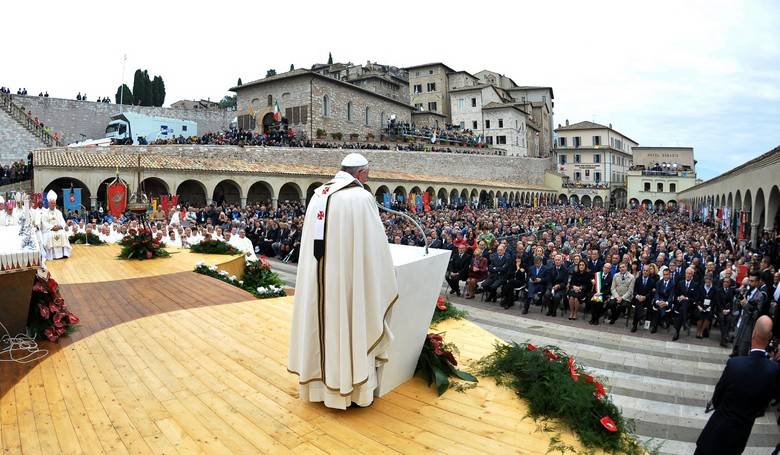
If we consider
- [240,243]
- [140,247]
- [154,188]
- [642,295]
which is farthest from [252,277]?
[154,188]

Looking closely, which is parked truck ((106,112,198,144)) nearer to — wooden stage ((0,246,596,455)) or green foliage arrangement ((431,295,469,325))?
wooden stage ((0,246,596,455))

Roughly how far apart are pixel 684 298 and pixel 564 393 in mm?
6803

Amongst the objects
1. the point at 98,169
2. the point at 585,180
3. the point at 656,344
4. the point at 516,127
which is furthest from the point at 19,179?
the point at 585,180

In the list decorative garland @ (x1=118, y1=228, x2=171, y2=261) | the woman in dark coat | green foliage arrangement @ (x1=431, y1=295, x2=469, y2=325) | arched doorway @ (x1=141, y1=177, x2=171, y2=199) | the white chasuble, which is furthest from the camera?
arched doorway @ (x1=141, y1=177, x2=171, y2=199)

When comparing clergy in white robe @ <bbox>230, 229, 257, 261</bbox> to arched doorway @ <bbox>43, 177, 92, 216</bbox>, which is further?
arched doorway @ <bbox>43, 177, 92, 216</bbox>

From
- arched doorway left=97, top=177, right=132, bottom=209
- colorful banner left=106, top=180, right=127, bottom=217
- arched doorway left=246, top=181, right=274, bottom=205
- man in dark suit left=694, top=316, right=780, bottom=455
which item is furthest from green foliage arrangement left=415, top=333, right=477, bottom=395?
arched doorway left=246, top=181, right=274, bottom=205

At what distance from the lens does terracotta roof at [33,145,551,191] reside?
904 inches

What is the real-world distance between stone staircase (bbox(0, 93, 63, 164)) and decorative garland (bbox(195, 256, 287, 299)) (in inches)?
1215

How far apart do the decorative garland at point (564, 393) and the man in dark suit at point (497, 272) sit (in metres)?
7.15

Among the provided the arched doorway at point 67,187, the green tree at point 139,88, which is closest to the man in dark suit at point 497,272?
the arched doorway at point 67,187

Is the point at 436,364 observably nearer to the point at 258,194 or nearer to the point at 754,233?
the point at 754,233

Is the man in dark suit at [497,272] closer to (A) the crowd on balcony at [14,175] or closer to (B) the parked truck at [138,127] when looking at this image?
(A) the crowd on balcony at [14,175]

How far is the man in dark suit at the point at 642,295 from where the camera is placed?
8742 mm

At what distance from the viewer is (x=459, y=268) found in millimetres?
11789
